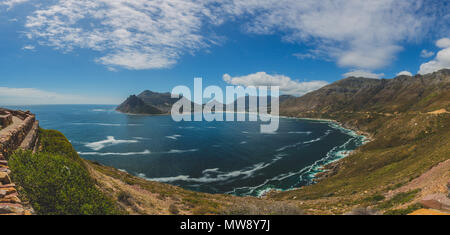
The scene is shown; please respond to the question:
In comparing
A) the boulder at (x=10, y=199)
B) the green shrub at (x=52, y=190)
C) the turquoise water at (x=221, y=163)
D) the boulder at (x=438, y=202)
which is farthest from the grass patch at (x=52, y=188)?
the turquoise water at (x=221, y=163)

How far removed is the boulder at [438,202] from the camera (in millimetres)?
11106

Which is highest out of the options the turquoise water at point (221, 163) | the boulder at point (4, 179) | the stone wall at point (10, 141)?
the stone wall at point (10, 141)

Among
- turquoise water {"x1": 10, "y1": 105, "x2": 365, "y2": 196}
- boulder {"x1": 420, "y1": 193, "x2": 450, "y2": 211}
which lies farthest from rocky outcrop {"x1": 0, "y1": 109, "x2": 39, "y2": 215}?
turquoise water {"x1": 10, "y1": 105, "x2": 365, "y2": 196}

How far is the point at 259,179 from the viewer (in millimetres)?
50594

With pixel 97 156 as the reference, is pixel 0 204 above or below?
above

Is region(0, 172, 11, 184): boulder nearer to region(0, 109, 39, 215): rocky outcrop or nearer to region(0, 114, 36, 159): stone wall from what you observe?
region(0, 109, 39, 215): rocky outcrop

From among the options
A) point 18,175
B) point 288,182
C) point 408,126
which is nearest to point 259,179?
point 288,182

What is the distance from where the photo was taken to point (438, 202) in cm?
1170

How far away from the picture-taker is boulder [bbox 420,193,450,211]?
36.4ft

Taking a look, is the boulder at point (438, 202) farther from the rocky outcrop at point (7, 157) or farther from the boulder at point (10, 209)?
the rocky outcrop at point (7, 157)

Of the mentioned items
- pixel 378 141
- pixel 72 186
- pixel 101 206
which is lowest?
pixel 378 141

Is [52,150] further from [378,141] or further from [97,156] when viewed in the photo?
[378,141]
